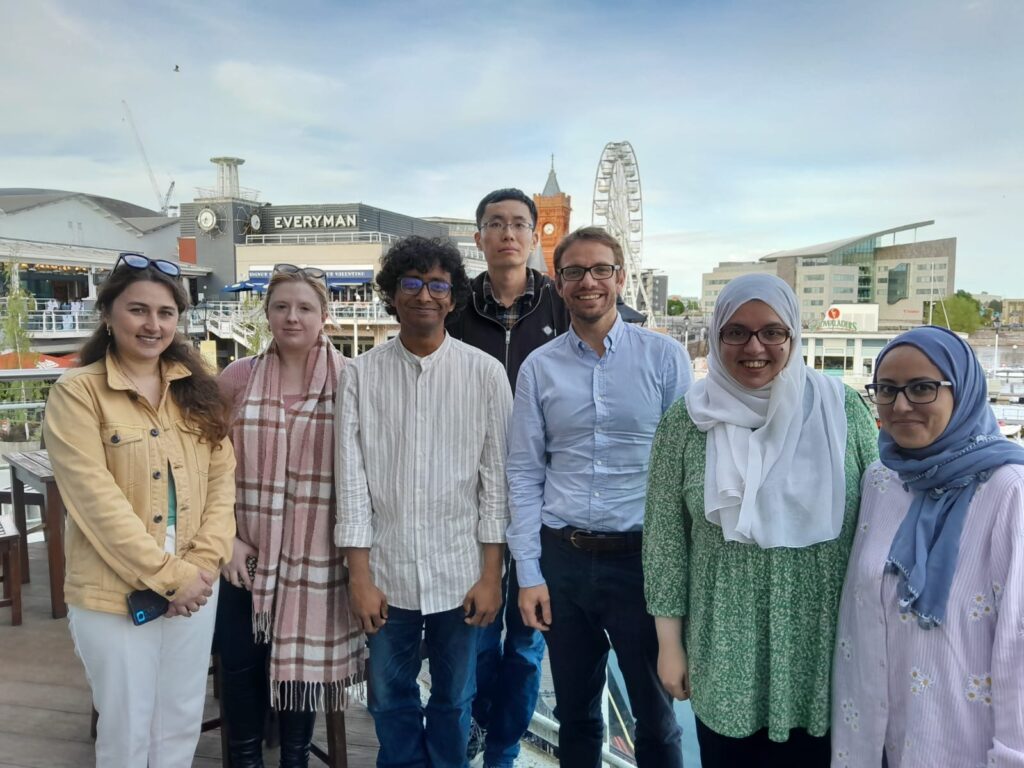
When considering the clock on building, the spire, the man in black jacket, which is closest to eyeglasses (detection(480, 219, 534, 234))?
the man in black jacket

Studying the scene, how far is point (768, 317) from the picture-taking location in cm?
129

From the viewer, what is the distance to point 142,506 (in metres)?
1.58

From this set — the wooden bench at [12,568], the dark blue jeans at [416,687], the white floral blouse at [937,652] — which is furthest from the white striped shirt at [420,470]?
the wooden bench at [12,568]

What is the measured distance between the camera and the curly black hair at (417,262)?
170cm

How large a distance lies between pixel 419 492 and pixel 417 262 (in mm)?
595

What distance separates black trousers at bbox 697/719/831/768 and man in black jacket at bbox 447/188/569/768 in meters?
0.77

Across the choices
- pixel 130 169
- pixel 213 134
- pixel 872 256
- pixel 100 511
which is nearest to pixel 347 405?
pixel 100 511

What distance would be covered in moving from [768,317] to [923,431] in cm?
34

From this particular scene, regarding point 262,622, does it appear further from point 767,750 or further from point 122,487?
point 767,750

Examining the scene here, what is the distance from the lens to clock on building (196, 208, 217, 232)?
99.8ft

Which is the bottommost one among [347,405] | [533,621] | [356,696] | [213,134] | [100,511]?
[356,696]

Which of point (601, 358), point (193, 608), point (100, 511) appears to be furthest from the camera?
point (601, 358)

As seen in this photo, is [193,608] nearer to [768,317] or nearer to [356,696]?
[356,696]

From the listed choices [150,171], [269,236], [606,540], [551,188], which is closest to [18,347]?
[606,540]
